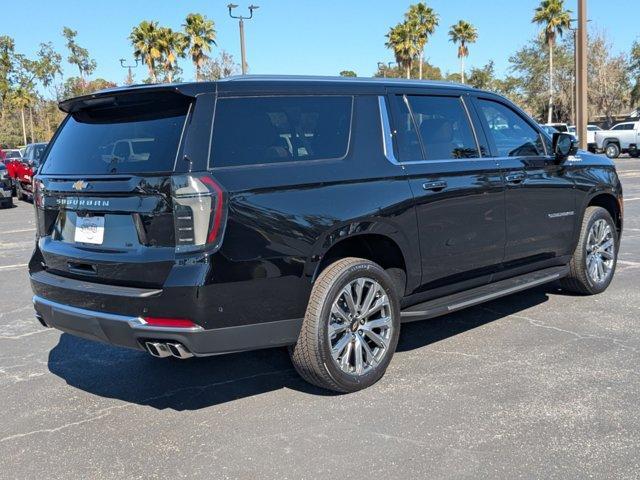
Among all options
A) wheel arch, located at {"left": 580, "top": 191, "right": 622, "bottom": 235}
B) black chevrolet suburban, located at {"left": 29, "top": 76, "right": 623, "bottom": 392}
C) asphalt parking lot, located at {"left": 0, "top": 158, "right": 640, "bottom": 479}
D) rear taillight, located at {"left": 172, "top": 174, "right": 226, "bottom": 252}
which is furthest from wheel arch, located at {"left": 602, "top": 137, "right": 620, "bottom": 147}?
rear taillight, located at {"left": 172, "top": 174, "right": 226, "bottom": 252}

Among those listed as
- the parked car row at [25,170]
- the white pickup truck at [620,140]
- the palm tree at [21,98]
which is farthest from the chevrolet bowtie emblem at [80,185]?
the palm tree at [21,98]

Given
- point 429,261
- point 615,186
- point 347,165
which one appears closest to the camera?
point 347,165

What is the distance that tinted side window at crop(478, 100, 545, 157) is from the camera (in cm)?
522

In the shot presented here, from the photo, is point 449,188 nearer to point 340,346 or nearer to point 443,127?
point 443,127

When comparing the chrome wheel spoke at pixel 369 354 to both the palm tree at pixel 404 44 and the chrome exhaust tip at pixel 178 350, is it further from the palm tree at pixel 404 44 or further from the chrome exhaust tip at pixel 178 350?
the palm tree at pixel 404 44

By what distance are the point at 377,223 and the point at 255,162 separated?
905mm

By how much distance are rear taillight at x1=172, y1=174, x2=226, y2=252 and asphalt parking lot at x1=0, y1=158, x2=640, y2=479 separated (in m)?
1.09

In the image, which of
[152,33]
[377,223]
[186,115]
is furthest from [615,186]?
[152,33]

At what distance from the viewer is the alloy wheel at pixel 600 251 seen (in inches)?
245

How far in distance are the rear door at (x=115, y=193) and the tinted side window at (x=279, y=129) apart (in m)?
0.22

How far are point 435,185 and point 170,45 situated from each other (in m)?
41.9

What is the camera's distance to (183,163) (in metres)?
3.41

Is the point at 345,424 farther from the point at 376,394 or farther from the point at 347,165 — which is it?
the point at 347,165

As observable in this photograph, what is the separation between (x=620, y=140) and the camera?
1326 inches
